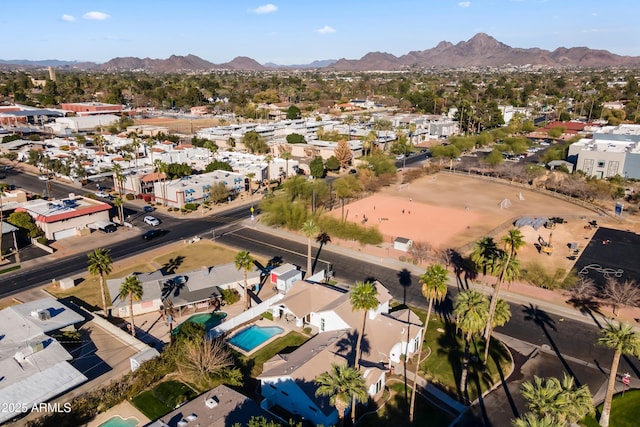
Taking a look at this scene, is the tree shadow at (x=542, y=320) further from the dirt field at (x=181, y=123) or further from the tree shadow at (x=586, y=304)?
the dirt field at (x=181, y=123)

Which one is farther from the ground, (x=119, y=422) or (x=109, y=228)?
(x=109, y=228)

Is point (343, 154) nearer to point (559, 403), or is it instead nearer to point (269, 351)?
point (269, 351)

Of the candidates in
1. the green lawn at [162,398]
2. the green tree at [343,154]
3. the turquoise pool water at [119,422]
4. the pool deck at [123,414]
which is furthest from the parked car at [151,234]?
the green tree at [343,154]

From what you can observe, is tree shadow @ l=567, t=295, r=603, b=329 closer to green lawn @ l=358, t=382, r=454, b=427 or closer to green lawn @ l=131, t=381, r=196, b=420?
green lawn @ l=358, t=382, r=454, b=427

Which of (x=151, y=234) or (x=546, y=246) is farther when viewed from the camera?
(x=151, y=234)

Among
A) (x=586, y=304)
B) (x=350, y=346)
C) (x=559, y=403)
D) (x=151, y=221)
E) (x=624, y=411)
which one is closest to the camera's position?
(x=559, y=403)

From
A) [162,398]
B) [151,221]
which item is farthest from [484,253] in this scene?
[151,221]
